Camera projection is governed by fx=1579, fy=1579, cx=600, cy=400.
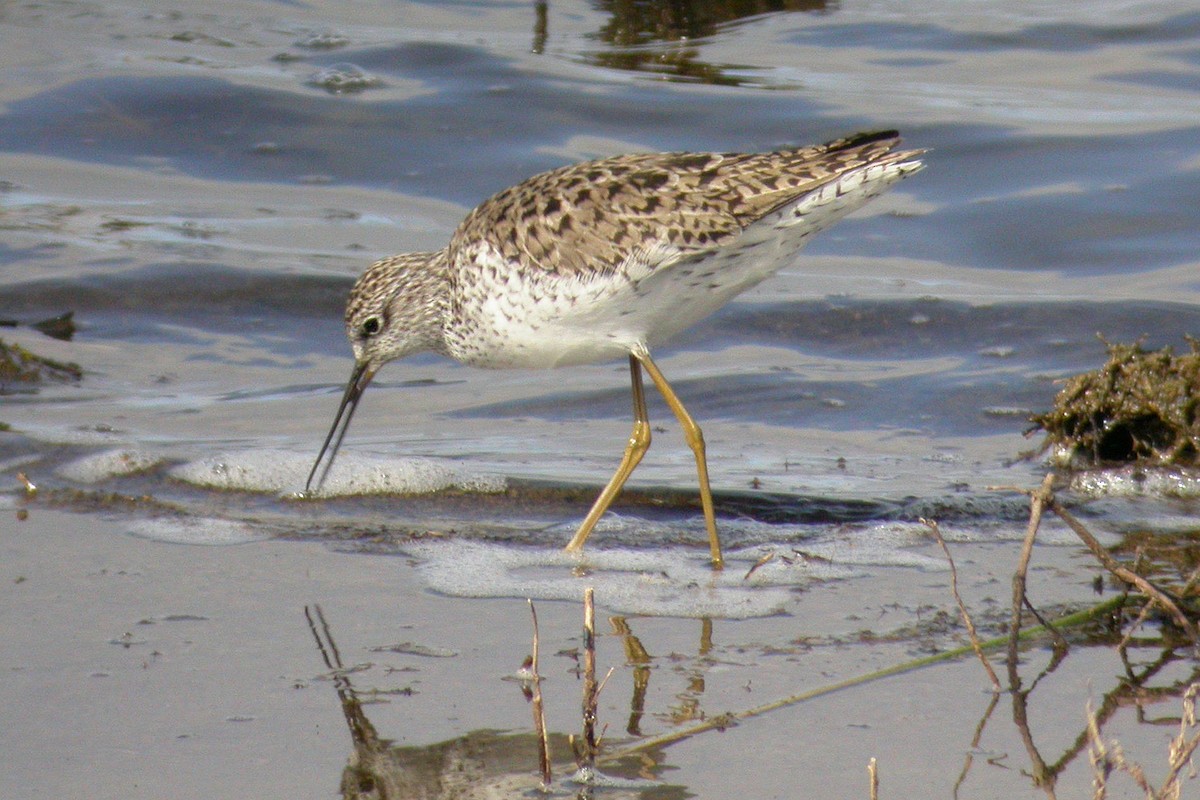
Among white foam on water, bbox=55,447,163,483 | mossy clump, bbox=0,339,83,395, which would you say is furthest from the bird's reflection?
white foam on water, bbox=55,447,163,483

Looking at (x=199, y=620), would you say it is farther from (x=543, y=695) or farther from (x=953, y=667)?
(x=953, y=667)

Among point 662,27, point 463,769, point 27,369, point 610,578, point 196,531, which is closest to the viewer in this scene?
point 463,769

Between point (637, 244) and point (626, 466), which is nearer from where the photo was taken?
point (637, 244)

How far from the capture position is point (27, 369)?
757 centimetres

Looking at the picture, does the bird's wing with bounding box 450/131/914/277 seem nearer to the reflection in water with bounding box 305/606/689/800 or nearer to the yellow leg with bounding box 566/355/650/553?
the yellow leg with bounding box 566/355/650/553

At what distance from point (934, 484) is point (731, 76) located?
679 cm

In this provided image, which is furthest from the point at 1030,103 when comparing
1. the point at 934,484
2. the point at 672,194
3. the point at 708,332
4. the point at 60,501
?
the point at 60,501

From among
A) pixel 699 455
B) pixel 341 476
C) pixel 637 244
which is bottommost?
pixel 341 476

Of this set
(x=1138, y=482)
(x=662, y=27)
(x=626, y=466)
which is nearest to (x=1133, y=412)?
(x=1138, y=482)

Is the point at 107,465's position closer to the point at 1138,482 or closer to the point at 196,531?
the point at 196,531

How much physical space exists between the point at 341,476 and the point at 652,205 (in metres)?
1.76

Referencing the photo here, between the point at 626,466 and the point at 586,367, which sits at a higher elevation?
the point at 626,466

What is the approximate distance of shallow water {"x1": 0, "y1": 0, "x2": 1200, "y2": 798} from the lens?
15.9 feet

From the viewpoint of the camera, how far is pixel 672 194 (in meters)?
5.18
